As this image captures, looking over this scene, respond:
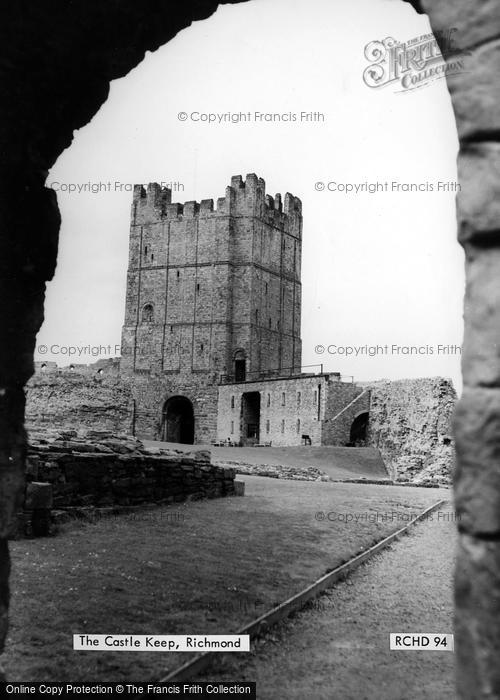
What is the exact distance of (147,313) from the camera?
45.4 m

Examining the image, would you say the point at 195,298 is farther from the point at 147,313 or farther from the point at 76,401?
the point at 76,401

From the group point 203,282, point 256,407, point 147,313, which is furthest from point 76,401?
point 203,282

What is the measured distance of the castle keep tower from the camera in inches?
1710

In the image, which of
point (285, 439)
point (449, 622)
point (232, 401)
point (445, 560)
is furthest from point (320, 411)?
point (449, 622)

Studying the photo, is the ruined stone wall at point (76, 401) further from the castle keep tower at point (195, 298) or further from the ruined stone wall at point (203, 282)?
the ruined stone wall at point (203, 282)

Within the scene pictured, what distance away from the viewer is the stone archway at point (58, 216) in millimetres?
1954

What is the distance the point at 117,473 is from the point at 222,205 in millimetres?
36296

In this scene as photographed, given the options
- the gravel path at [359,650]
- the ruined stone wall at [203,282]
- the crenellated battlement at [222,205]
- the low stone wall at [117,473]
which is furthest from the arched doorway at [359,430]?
the gravel path at [359,650]

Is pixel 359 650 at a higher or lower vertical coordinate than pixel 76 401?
lower

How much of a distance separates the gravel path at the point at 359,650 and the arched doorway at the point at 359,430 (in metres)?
25.7

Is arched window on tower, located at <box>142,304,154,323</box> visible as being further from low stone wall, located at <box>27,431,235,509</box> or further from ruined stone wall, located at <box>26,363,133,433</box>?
low stone wall, located at <box>27,431,235,509</box>

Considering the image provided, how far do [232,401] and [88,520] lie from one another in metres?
29.9

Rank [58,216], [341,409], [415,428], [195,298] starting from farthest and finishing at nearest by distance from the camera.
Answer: [195,298] < [341,409] < [415,428] < [58,216]
